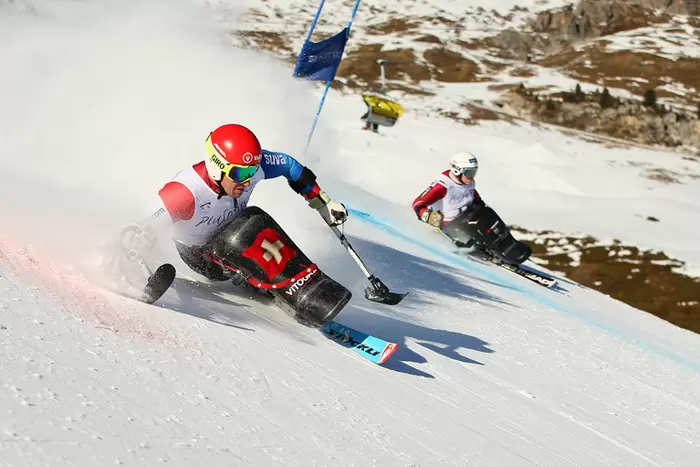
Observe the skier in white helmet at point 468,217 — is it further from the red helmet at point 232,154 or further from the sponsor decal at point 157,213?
the sponsor decal at point 157,213

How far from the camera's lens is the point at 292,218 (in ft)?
31.4

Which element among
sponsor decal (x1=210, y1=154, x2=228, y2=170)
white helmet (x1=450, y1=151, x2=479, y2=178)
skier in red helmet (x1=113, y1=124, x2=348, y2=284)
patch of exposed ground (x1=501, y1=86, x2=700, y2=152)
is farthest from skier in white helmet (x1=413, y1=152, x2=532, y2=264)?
patch of exposed ground (x1=501, y1=86, x2=700, y2=152)

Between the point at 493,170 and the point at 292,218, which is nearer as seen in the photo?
the point at 292,218

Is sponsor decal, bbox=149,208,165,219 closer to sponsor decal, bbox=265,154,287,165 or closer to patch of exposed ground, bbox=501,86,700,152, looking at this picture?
sponsor decal, bbox=265,154,287,165

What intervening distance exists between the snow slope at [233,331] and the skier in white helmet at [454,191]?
2.26ft

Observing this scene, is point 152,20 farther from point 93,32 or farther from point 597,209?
point 597,209

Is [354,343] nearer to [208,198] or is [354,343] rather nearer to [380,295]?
[380,295]

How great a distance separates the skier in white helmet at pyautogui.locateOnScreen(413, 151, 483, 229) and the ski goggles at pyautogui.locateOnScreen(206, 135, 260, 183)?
7.24 metres

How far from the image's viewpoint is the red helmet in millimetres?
6168

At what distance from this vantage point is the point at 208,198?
6.43 m

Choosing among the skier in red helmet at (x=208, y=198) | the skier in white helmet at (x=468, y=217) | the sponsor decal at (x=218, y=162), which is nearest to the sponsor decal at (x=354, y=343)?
the skier in red helmet at (x=208, y=198)

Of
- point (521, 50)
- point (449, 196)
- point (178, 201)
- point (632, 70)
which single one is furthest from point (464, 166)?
point (521, 50)

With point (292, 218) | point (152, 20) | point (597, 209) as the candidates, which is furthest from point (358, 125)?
point (292, 218)

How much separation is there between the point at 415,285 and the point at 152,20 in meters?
5.90
